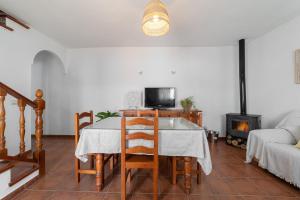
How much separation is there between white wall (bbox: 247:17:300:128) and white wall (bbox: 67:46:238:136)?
524 mm

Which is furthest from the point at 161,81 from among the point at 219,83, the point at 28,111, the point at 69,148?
the point at 28,111

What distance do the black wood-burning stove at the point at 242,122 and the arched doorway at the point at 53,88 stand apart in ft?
14.9

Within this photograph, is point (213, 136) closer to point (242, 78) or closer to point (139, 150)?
point (242, 78)

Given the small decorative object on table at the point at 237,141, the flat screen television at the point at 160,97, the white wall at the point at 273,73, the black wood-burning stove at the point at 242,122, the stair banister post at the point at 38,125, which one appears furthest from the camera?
the flat screen television at the point at 160,97

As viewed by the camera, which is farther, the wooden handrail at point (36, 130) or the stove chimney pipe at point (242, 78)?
the stove chimney pipe at point (242, 78)

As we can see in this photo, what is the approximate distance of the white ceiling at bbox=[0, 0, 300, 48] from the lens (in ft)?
8.08

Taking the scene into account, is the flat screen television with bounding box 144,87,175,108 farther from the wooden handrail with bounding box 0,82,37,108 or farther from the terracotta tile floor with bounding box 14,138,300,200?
the wooden handrail with bounding box 0,82,37,108

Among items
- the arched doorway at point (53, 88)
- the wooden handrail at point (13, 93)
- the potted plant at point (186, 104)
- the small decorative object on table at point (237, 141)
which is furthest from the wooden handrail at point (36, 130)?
the small decorative object on table at point (237, 141)

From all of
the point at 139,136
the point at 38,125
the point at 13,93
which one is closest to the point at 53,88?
the point at 38,125

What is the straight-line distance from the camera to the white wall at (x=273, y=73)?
118 inches

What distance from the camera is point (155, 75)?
4.60 m

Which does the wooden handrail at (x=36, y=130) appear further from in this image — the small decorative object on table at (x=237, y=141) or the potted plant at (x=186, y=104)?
the small decorative object on table at (x=237, y=141)

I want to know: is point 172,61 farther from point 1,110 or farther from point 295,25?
point 1,110

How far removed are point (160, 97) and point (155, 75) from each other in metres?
0.67
